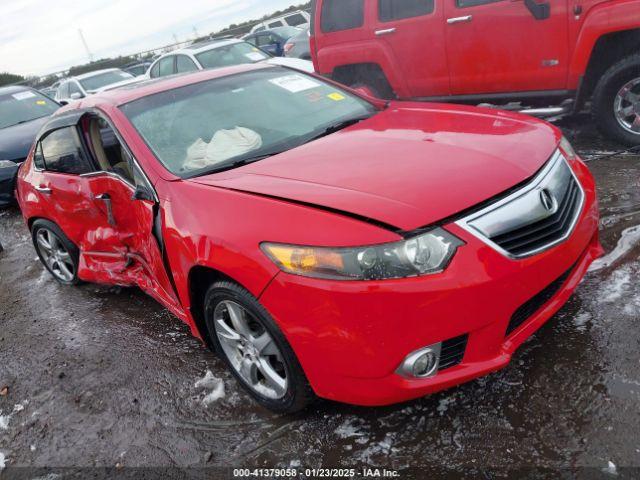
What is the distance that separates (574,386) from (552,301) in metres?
0.40

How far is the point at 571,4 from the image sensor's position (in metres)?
4.63

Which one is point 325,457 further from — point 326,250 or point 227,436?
→ point 326,250

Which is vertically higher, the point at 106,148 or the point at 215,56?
the point at 106,148

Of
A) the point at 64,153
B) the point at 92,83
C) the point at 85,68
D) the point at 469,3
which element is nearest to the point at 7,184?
the point at 64,153

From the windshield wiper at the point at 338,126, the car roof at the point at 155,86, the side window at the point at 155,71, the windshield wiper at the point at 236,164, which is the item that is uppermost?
the car roof at the point at 155,86

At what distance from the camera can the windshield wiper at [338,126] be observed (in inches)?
120

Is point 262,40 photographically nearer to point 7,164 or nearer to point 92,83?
point 92,83

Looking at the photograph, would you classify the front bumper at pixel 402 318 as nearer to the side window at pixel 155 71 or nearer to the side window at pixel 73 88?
the side window at pixel 155 71

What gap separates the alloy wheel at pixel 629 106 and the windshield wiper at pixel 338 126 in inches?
110

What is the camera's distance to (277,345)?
2.25m

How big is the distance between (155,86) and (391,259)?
2264mm

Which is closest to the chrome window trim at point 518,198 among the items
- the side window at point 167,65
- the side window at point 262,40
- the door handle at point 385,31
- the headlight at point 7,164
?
the door handle at point 385,31

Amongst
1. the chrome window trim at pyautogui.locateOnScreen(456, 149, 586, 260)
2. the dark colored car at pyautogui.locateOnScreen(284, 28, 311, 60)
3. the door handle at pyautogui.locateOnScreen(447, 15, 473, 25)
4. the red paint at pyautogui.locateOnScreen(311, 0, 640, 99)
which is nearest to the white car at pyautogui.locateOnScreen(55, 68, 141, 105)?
the dark colored car at pyautogui.locateOnScreen(284, 28, 311, 60)

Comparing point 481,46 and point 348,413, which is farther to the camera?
point 481,46
